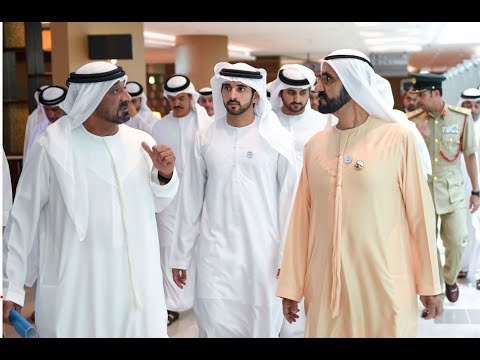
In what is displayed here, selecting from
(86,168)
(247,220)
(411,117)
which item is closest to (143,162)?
(86,168)

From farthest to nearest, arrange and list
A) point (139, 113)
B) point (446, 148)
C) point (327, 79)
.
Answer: point (139, 113) → point (446, 148) → point (327, 79)

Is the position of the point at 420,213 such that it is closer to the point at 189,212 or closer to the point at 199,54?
the point at 189,212

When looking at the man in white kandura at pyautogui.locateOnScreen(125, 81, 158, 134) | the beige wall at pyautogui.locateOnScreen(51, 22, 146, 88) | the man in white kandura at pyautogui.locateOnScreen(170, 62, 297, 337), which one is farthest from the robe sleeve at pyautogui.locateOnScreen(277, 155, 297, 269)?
the beige wall at pyautogui.locateOnScreen(51, 22, 146, 88)

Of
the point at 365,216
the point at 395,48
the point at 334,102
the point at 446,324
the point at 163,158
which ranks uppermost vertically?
the point at 395,48

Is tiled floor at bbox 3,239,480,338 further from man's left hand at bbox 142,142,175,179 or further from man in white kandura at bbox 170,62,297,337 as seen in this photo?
man's left hand at bbox 142,142,175,179

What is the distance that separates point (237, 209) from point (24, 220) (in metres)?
1.26

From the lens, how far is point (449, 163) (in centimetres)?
615

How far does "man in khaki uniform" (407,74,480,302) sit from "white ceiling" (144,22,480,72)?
341 inches

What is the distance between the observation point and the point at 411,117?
20.0ft

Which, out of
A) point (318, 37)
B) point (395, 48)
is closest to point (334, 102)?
point (318, 37)

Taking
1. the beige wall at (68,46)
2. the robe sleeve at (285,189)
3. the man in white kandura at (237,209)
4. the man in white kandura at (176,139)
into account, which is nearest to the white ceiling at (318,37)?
the beige wall at (68,46)

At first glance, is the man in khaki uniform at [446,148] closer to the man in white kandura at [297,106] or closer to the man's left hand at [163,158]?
the man in white kandura at [297,106]

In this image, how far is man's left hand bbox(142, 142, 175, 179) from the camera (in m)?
3.40

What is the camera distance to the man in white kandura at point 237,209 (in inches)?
170
